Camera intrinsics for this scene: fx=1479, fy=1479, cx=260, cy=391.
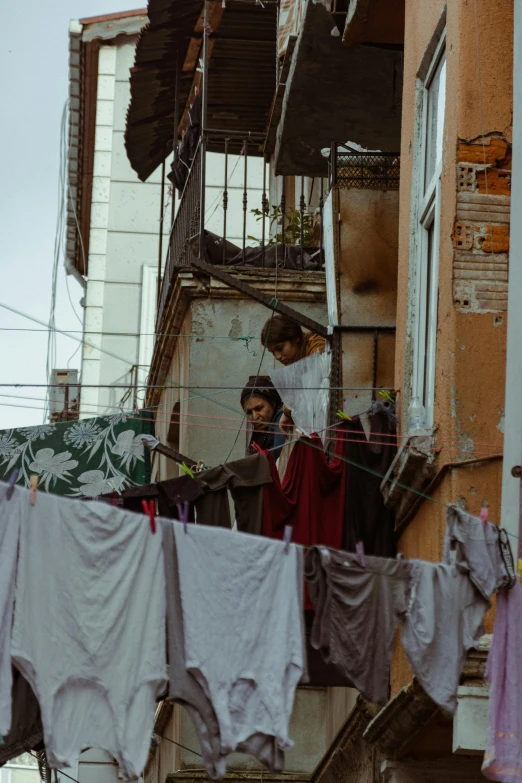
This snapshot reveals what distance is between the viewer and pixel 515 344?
7.12 metres

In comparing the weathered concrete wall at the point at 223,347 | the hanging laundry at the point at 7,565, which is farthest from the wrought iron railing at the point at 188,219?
the hanging laundry at the point at 7,565

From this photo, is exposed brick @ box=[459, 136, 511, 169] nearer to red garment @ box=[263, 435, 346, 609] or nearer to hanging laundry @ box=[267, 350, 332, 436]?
red garment @ box=[263, 435, 346, 609]

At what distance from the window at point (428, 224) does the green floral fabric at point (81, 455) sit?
3396 millimetres

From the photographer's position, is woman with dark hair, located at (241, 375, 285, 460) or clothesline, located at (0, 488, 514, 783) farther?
woman with dark hair, located at (241, 375, 285, 460)

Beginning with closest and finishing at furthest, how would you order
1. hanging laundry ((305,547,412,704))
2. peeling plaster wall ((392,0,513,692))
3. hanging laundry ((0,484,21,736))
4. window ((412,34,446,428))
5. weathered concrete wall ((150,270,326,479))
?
hanging laundry ((0,484,21,736)), hanging laundry ((305,547,412,704)), peeling plaster wall ((392,0,513,692)), window ((412,34,446,428)), weathered concrete wall ((150,270,326,479))

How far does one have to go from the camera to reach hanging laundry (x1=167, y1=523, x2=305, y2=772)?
22.4 feet

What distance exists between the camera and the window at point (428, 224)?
27.5 ft

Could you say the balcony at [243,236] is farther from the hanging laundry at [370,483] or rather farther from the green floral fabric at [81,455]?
the hanging laundry at [370,483]

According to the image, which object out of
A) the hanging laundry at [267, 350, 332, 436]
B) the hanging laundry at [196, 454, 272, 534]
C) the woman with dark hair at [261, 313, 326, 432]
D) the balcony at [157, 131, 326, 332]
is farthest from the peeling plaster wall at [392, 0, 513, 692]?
the balcony at [157, 131, 326, 332]

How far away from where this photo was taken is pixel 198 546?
699 cm

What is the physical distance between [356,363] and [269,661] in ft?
13.6

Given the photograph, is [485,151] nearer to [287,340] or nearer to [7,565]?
[7,565]

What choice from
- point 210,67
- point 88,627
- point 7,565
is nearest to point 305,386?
point 88,627

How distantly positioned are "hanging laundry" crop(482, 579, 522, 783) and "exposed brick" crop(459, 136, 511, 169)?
2.40 meters
